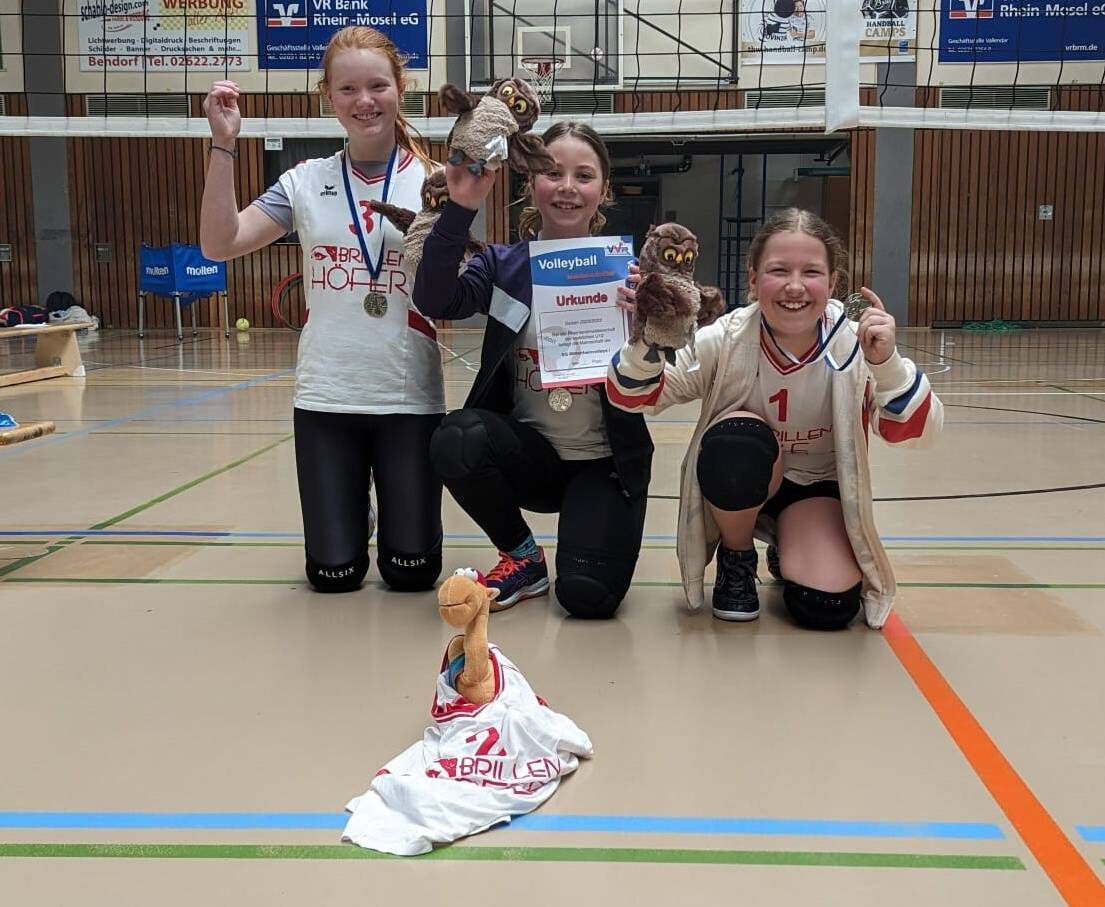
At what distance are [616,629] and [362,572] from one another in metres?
0.69

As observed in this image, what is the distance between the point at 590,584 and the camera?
92.0 inches

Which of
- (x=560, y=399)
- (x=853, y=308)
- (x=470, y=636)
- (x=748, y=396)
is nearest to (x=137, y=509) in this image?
(x=560, y=399)

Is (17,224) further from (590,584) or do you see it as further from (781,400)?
(781,400)

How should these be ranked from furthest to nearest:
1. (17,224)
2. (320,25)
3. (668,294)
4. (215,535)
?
(17,224), (320,25), (215,535), (668,294)

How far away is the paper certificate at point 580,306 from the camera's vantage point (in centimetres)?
240

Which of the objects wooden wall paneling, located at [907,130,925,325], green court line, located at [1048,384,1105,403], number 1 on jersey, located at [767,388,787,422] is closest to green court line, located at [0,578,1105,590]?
number 1 on jersey, located at [767,388,787,422]

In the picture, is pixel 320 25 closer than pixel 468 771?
No

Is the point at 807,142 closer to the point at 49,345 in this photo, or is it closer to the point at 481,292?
the point at 49,345

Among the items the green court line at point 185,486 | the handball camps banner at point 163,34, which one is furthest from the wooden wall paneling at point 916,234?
the green court line at point 185,486

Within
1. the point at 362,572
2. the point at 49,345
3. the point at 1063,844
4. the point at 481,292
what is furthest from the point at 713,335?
the point at 49,345

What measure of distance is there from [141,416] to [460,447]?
387 cm

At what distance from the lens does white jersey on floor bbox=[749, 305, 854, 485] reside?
2.33 meters

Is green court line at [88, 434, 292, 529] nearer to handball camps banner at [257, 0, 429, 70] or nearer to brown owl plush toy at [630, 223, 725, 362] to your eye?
brown owl plush toy at [630, 223, 725, 362]

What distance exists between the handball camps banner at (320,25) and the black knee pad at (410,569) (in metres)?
10.9
